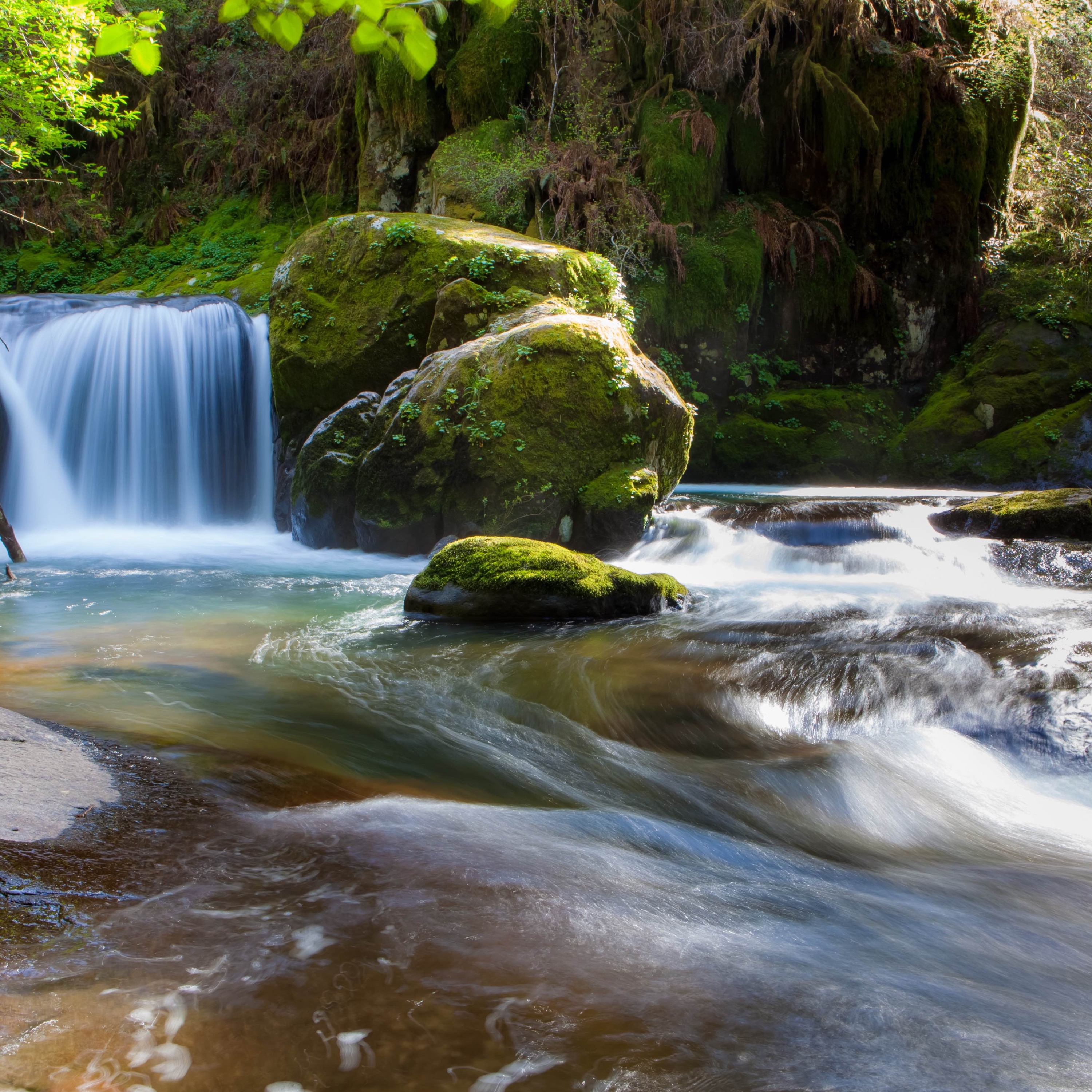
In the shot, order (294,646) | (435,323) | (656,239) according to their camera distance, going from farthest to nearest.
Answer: (656,239)
(435,323)
(294,646)

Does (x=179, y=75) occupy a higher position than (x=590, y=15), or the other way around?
(x=179, y=75)

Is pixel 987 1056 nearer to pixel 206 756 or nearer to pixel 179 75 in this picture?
pixel 206 756

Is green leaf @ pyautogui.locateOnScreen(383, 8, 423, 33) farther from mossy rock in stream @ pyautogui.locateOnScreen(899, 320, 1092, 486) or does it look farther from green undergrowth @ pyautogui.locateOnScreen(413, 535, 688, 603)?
mossy rock in stream @ pyautogui.locateOnScreen(899, 320, 1092, 486)

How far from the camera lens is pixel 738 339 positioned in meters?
14.3

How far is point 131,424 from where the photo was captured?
12.1 metres

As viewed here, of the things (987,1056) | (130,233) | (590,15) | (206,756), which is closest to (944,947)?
(987,1056)

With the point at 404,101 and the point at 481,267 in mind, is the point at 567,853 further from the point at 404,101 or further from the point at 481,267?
the point at 404,101

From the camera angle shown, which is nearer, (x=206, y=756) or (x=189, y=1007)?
(x=189, y=1007)

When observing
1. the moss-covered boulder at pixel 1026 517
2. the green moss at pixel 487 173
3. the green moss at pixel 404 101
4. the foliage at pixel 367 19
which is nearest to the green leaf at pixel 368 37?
the foliage at pixel 367 19

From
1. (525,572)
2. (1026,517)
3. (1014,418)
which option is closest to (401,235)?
(525,572)

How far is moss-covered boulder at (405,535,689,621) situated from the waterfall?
6.14 metres

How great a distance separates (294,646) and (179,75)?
760 inches

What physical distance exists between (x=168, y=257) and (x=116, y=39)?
1914cm

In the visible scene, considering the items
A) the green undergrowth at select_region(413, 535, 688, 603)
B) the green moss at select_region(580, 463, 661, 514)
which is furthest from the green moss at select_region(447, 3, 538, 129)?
the green undergrowth at select_region(413, 535, 688, 603)
